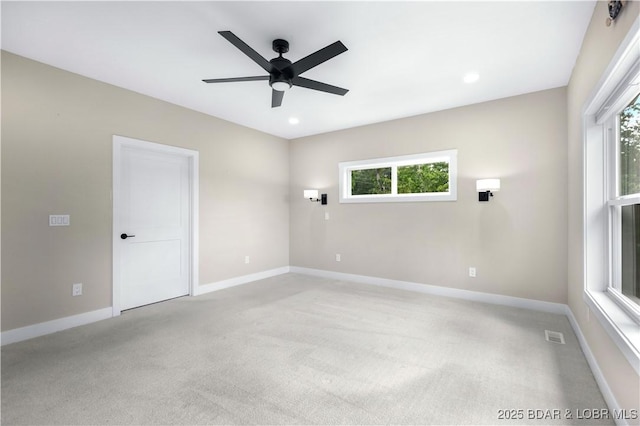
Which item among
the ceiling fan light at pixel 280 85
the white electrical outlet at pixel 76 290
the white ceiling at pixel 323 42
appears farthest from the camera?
the white electrical outlet at pixel 76 290

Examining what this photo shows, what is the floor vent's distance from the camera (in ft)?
8.71

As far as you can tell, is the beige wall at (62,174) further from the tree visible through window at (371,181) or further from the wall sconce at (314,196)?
the tree visible through window at (371,181)

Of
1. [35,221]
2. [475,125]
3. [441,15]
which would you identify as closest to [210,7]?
[441,15]

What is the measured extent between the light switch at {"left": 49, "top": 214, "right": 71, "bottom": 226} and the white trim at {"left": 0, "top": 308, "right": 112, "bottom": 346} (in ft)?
3.29

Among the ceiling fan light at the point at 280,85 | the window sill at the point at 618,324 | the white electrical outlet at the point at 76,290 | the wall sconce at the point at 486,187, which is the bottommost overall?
the white electrical outlet at the point at 76,290

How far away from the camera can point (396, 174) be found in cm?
474

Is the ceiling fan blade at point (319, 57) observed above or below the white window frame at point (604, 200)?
above

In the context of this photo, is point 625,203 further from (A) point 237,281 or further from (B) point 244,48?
(A) point 237,281

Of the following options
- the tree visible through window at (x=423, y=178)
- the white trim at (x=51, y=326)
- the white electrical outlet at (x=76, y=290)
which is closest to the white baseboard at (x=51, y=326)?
the white trim at (x=51, y=326)

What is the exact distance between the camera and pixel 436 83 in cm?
334

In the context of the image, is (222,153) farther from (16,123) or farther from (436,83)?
(436,83)

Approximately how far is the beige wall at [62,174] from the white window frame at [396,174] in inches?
94.0

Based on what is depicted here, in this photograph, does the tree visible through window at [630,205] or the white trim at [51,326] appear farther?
the white trim at [51,326]

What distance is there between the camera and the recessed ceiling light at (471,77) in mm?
3111
